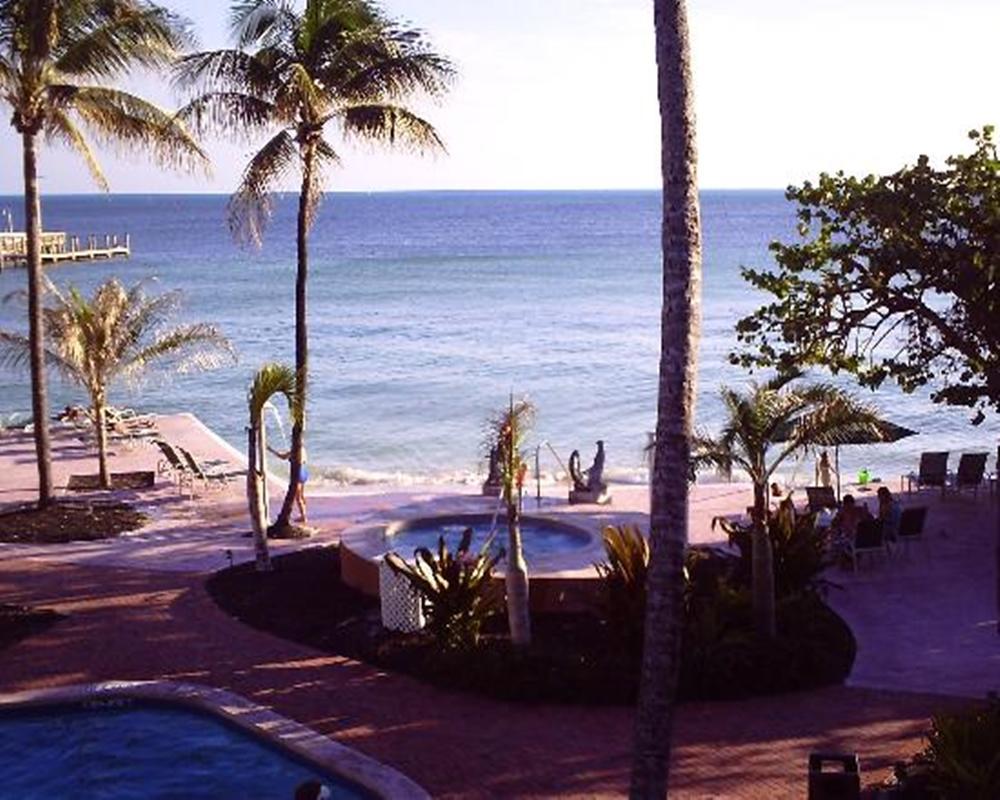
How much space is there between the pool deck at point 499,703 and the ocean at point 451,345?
4.22m

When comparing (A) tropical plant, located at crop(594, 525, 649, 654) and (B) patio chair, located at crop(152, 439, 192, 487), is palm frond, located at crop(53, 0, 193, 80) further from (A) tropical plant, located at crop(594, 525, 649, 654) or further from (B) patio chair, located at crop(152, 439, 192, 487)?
(A) tropical plant, located at crop(594, 525, 649, 654)

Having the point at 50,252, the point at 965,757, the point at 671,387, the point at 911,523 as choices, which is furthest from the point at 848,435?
the point at 50,252

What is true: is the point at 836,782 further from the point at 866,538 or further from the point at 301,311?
the point at 301,311

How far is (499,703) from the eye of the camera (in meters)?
11.5

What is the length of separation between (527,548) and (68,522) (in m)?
7.10

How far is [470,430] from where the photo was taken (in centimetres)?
3450

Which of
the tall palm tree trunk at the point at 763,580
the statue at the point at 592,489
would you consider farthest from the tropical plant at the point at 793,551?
the statue at the point at 592,489

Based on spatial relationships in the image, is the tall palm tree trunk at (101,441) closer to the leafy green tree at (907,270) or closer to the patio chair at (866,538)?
the patio chair at (866,538)

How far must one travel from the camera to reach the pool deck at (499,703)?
1011 cm

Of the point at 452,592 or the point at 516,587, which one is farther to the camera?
the point at 452,592

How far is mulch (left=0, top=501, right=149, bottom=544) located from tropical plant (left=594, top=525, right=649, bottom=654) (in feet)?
29.1

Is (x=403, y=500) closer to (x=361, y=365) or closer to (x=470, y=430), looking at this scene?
(x=470, y=430)

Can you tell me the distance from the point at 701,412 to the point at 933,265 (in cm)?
2515

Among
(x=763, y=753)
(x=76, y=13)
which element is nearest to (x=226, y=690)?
(x=763, y=753)
